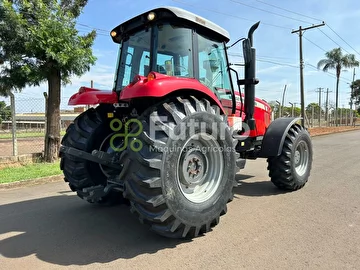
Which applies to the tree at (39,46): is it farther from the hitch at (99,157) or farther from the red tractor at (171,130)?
the hitch at (99,157)

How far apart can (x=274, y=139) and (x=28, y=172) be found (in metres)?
6.00

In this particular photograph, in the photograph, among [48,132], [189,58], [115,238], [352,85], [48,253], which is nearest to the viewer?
Result: [48,253]

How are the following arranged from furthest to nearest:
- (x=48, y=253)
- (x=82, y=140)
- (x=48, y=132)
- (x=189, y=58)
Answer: (x=48, y=132)
(x=82, y=140)
(x=189, y=58)
(x=48, y=253)

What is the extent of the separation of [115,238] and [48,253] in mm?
738

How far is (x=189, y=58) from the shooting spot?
4023 mm

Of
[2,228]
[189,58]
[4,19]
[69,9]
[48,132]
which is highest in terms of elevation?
[69,9]

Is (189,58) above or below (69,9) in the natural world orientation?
below

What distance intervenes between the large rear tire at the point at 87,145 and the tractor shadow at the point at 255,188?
2597mm

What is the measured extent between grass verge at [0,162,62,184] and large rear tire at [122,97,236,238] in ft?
16.1

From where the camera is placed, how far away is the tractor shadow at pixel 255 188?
557 centimetres

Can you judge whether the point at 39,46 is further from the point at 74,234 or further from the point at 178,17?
the point at 74,234

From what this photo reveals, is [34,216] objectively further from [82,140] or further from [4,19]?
[4,19]

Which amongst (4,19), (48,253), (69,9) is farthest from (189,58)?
(69,9)

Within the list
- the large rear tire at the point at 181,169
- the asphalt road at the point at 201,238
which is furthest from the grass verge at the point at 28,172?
the large rear tire at the point at 181,169
